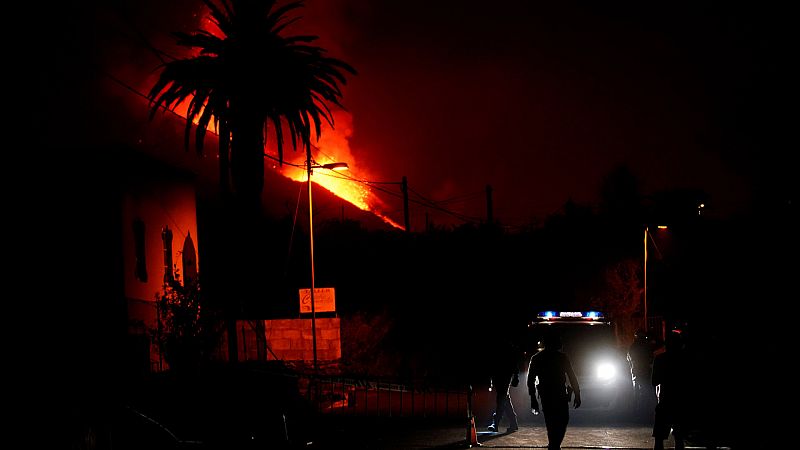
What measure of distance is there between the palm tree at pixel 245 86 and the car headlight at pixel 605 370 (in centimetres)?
1008

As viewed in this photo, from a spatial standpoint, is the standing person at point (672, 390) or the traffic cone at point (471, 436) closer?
the standing person at point (672, 390)

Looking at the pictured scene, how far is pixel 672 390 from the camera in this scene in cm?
1187

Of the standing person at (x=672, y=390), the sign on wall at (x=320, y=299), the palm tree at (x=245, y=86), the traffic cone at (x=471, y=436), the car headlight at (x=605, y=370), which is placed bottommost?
the traffic cone at (x=471, y=436)

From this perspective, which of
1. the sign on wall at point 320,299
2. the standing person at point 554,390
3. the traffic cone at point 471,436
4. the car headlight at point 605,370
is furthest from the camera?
the sign on wall at point 320,299

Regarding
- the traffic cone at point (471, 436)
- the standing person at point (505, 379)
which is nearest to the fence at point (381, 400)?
the standing person at point (505, 379)

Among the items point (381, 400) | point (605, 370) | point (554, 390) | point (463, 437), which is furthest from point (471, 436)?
point (381, 400)

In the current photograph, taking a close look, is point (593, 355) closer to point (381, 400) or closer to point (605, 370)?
point (605, 370)

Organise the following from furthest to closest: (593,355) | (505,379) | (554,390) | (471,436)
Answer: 1. (593,355)
2. (505,379)
3. (471,436)
4. (554,390)

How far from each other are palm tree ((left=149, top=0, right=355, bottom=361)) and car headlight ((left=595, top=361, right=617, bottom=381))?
33.1ft

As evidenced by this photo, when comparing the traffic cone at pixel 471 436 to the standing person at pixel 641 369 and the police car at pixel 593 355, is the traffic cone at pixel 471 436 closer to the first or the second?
the police car at pixel 593 355

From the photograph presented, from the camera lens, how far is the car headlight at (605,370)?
18.5 meters

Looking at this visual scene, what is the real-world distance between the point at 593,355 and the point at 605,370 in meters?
0.66

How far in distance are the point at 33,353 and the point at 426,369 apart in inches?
786

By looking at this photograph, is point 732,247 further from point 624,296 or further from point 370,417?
point 370,417
